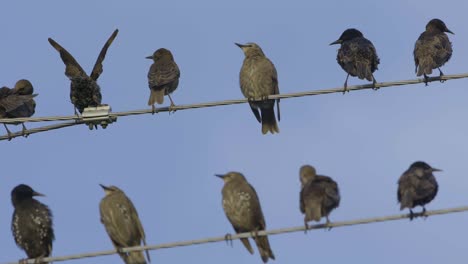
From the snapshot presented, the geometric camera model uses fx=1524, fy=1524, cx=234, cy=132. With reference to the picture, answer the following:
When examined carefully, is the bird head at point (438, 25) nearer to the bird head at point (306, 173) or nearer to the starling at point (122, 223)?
the bird head at point (306, 173)

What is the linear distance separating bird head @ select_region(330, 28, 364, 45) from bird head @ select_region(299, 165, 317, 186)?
4940mm

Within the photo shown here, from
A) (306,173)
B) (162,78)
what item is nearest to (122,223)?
(306,173)

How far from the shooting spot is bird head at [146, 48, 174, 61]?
23861 mm

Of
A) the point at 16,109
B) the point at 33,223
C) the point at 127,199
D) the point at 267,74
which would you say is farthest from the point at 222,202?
the point at 16,109

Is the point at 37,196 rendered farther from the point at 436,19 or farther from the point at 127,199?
the point at 436,19

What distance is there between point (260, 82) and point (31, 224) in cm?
496

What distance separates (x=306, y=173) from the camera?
18359 mm

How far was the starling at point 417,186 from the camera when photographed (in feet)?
56.8

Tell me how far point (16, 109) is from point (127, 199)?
5.20 metres

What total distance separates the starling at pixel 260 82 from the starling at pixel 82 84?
84.0 inches

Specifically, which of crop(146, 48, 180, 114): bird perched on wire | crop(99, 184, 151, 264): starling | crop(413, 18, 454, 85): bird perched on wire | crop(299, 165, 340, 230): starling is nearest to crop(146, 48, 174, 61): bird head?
crop(146, 48, 180, 114): bird perched on wire

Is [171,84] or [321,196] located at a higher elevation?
[171,84]

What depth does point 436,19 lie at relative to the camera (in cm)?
2392

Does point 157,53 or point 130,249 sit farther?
point 157,53
